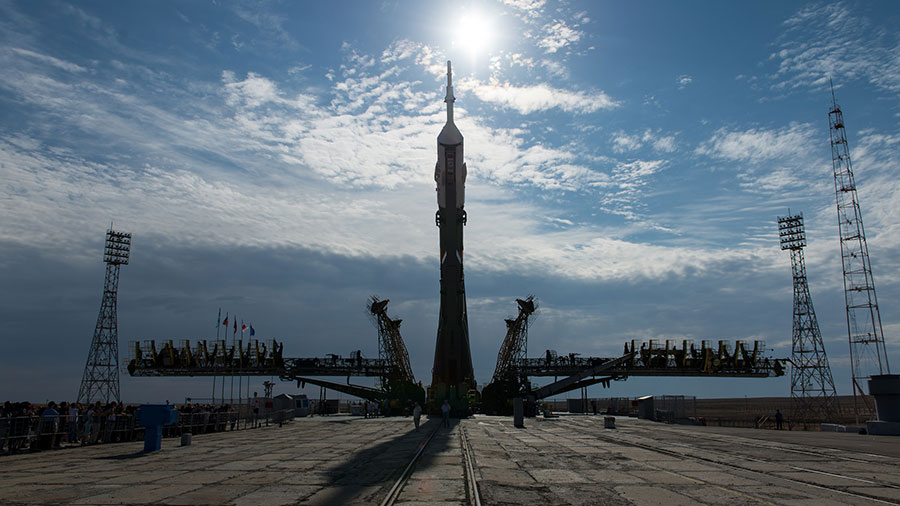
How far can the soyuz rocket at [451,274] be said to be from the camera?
5488cm

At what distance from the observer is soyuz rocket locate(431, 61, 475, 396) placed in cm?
5488

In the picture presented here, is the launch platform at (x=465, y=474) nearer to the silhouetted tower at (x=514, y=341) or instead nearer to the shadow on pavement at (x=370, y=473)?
the shadow on pavement at (x=370, y=473)

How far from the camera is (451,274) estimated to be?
185 ft

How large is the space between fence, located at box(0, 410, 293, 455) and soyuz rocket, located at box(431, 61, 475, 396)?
25138 millimetres

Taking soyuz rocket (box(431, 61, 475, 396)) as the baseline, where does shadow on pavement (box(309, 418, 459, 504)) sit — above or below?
below

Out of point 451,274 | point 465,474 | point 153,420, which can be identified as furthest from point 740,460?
point 451,274

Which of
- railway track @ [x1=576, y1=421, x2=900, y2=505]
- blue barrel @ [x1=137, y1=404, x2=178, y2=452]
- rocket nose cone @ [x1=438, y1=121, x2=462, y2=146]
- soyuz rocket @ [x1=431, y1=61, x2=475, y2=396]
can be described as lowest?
railway track @ [x1=576, y1=421, x2=900, y2=505]

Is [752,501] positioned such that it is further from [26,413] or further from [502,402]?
Answer: [502,402]

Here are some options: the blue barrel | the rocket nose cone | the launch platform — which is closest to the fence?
the launch platform

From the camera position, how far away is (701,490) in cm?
1292

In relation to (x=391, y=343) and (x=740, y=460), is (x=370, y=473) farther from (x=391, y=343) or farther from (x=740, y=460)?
(x=391, y=343)

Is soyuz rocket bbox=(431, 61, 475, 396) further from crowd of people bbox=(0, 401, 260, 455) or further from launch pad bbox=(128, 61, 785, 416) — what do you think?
crowd of people bbox=(0, 401, 260, 455)

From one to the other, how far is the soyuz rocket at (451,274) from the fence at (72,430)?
Answer: 82.5ft

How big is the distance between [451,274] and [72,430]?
1398 inches
